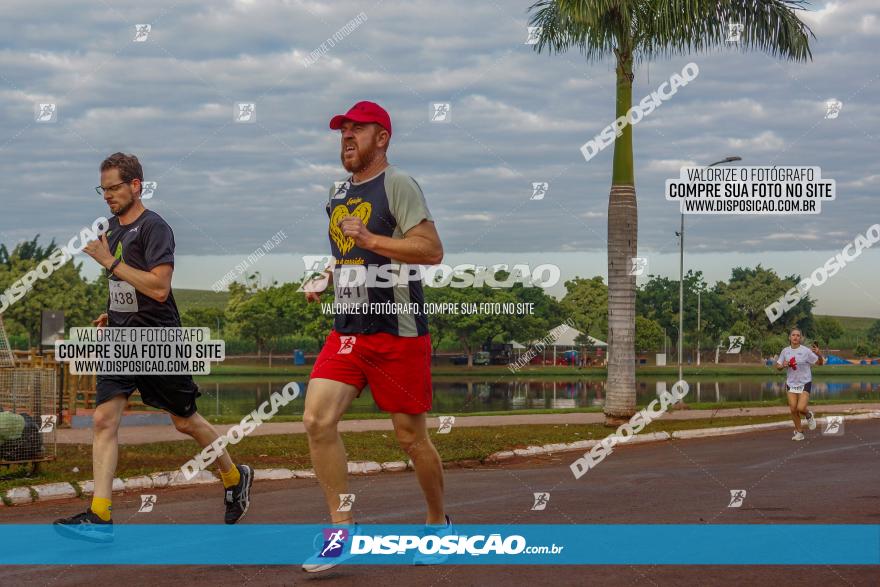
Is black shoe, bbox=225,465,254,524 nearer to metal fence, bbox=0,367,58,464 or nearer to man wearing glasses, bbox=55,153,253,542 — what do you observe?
man wearing glasses, bbox=55,153,253,542

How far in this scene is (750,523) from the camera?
707 centimetres

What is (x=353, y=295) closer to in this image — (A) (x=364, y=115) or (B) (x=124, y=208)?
(A) (x=364, y=115)

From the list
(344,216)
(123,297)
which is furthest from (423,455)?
(123,297)

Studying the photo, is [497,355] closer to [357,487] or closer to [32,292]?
[32,292]

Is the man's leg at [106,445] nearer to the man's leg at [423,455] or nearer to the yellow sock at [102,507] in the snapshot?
the yellow sock at [102,507]

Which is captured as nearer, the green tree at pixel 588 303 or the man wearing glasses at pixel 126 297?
the man wearing glasses at pixel 126 297

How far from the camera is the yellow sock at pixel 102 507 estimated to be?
20.5ft

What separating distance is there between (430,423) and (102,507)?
1362 centimetres

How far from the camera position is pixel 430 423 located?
775 inches

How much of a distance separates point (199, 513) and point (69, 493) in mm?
1994

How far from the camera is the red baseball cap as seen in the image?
5.50m

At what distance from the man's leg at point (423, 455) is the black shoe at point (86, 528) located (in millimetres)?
2031

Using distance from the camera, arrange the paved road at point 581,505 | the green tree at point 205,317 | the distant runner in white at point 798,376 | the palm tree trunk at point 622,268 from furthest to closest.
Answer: the green tree at point 205,317 < the palm tree trunk at point 622,268 < the distant runner in white at point 798,376 < the paved road at point 581,505

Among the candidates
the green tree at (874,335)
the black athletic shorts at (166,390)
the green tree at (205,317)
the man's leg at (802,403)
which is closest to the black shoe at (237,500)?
the black athletic shorts at (166,390)
